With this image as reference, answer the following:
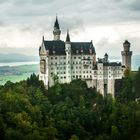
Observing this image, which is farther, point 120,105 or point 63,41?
point 63,41

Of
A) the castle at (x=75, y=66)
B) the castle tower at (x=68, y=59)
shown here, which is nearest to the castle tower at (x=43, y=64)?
the castle at (x=75, y=66)

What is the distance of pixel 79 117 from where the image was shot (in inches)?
2884

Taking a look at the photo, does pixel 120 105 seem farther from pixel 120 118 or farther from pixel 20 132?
pixel 20 132

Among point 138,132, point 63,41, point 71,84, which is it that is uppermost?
point 63,41

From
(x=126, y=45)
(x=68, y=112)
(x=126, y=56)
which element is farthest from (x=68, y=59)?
(x=68, y=112)

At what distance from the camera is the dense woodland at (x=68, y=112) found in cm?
6475

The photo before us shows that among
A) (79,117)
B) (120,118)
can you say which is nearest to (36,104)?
(79,117)

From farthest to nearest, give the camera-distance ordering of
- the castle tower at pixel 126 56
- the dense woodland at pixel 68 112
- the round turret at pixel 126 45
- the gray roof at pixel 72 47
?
1. the round turret at pixel 126 45
2. the castle tower at pixel 126 56
3. the gray roof at pixel 72 47
4. the dense woodland at pixel 68 112

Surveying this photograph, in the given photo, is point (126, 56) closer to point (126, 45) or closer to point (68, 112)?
point (126, 45)

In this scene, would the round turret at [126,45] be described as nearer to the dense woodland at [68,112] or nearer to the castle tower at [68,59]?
the dense woodland at [68,112]

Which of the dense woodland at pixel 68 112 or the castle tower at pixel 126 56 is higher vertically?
the castle tower at pixel 126 56

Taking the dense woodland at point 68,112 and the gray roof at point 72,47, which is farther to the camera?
the gray roof at point 72,47

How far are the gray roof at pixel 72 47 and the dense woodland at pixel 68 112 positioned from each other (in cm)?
491

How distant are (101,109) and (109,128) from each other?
302 inches
